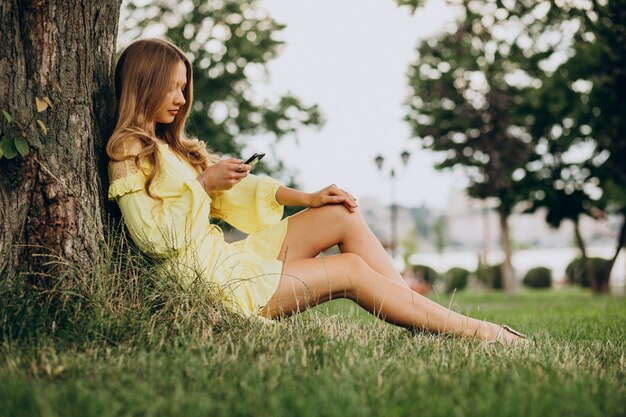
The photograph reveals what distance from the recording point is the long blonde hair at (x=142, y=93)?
3469mm

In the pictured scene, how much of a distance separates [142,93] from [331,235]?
1.25m

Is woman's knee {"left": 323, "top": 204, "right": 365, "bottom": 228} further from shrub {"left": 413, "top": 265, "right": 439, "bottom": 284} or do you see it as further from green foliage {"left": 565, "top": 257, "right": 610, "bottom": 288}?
shrub {"left": 413, "top": 265, "right": 439, "bottom": 284}

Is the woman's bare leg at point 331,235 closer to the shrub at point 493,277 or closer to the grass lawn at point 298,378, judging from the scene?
the grass lawn at point 298,378

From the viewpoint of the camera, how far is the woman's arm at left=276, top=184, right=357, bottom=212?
12.7 feet

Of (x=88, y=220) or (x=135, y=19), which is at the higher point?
(x=135, y=19)

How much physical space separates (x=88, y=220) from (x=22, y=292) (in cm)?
46

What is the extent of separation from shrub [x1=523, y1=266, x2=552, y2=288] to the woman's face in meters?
29.0

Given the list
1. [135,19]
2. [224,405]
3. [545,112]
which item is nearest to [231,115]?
[135,19]

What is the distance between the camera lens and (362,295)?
143 inches

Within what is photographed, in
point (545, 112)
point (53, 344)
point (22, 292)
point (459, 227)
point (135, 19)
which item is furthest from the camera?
point (459, 227)

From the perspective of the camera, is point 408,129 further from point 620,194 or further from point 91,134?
point 91,134

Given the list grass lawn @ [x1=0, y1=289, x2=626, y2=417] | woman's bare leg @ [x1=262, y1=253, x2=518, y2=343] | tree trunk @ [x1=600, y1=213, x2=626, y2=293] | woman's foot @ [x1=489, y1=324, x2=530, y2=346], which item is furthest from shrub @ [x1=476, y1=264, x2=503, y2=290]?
grass lawn @ [x1=0, y1=289, x2=626, y2=417]

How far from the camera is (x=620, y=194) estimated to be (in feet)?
55.1

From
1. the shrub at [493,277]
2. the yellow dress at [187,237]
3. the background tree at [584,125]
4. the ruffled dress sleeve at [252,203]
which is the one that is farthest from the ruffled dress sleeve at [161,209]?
the shrub at [493,277]
